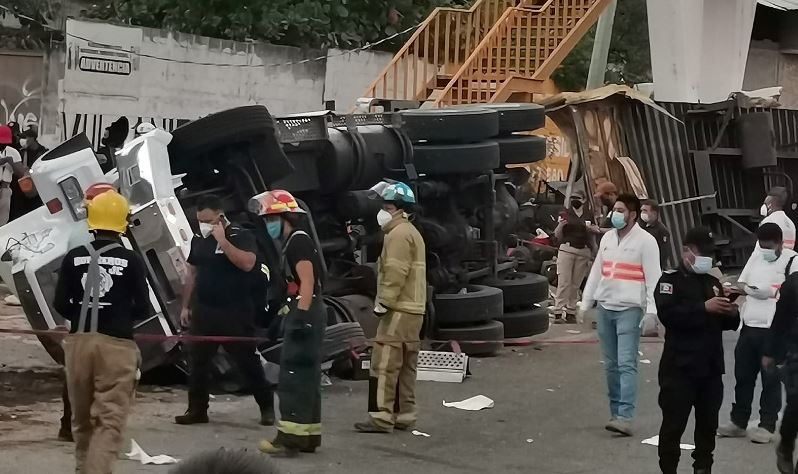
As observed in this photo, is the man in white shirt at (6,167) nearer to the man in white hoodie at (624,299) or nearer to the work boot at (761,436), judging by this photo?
the man in white hoodie at (624,299)

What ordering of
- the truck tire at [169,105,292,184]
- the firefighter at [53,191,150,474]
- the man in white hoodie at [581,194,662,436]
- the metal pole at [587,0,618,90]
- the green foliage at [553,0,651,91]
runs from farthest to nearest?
the green foliage at [553,0,651,91]
the metal pole at [587,0,618,90]
the truck tire at [169,105,292,184]
the man in white hoodie at [581,194,662,436]
the firefighter at [53,191,150,474]

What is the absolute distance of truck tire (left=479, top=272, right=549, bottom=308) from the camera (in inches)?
522

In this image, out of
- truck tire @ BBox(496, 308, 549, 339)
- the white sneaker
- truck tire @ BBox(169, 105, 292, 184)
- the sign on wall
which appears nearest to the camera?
truck tire @ BBox(169, 105, 292, 184)

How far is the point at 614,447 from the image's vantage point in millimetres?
9125

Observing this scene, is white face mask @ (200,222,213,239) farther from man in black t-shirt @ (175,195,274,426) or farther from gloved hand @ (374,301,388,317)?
gloved hand @ (374,301,388,317)

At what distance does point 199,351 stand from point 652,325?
306 centimetres

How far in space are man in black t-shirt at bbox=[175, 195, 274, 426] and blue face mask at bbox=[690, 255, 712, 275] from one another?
9.69ft

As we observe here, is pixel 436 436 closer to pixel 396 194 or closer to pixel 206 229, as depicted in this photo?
pixel 396 194

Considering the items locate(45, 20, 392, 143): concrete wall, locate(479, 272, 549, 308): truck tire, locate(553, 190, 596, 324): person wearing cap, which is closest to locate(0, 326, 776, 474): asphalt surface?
locate(479, 272, 549, 308): truck tire

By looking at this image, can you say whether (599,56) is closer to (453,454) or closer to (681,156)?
(681,156)

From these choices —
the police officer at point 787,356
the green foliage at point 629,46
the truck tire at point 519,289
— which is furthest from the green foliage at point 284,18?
the police officer at point 787,356

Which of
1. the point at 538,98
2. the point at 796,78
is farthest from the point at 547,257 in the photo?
the point at 796,78

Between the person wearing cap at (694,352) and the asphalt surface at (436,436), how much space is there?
76cm

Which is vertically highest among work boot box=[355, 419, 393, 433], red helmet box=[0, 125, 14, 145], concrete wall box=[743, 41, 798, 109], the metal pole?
concrete wall box=[743, 41, 798, 109]
